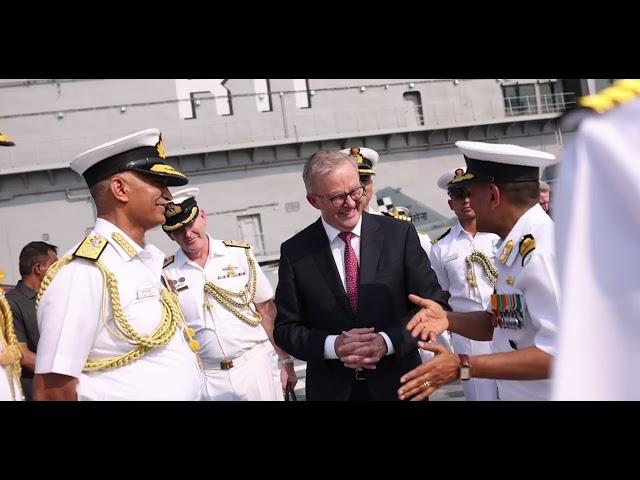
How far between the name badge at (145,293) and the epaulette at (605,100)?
2.22m

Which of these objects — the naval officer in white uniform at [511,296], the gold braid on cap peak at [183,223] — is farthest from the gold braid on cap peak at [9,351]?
the gold braid on cap peak at [183,223]

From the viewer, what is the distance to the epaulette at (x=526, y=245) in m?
2.45

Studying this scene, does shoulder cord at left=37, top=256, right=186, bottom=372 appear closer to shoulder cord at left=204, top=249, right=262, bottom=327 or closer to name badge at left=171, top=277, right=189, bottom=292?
shoulder cord at left=204, top=249, right=262, bottom=327

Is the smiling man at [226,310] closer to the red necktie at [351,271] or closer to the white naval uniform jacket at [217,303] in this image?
the white naval uniform jacket at [217,303]

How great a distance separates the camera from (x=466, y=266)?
5.75 meters

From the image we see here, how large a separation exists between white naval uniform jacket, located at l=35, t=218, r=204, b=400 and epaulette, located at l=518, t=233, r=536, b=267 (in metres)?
1.53

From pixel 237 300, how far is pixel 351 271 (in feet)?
7.12

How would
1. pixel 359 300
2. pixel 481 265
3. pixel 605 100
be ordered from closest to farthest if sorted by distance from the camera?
pixel 605 100, pixel 359 300, pixel 481 265

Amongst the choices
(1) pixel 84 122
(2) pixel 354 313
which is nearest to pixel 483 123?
(1) pixel 84 122

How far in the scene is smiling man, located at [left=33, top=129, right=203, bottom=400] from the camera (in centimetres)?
246

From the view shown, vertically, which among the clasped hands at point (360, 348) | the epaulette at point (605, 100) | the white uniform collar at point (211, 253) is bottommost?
the clasped hands at point (360, 348)

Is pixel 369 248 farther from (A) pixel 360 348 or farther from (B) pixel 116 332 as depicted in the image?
(B) pixel 116 332

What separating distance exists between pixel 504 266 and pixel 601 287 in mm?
2009

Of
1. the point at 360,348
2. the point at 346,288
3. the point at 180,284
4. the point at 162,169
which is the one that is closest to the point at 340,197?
the point at 346,288
